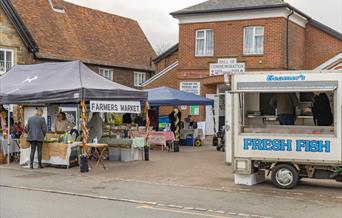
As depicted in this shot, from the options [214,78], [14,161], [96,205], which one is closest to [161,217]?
[96,205]

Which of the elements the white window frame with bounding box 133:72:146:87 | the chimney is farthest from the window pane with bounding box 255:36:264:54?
the chimney

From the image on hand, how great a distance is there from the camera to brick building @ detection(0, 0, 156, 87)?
3012 cm

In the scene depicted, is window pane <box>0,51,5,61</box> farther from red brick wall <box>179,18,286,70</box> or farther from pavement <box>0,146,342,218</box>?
pavement <box>0,146,342,218</box>

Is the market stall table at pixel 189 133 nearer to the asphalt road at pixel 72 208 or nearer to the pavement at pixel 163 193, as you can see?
the pavement at pixel 163 193

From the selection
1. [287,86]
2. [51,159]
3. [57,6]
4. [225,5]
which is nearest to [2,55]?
[57,6]

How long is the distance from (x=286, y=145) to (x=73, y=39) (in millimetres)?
26197

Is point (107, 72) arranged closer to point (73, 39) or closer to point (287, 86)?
point (73, 39)

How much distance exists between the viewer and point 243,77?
1257 centimetres

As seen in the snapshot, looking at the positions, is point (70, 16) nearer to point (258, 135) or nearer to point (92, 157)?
point (92, 157)

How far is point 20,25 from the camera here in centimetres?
3011

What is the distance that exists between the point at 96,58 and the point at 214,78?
Result: 11359 millimetres

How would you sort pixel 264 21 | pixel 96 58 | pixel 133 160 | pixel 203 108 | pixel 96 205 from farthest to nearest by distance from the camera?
1. pixel 96 58
2. pixel 203 108
3. pixel 264 21
4. pixel 133 160
5. pixel 96 205

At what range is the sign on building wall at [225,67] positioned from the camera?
2805cm

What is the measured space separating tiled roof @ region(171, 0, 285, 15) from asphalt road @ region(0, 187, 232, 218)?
18.9 metres
